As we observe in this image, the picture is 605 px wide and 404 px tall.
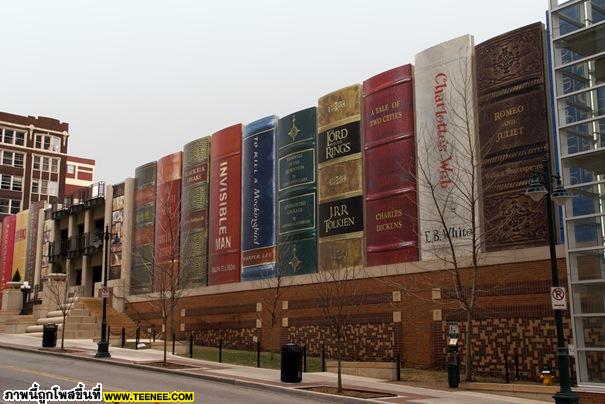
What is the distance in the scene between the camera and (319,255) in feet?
104

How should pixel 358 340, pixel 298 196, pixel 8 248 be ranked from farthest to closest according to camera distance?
pixel 8 248
pixel 298 196
pixel 358 340

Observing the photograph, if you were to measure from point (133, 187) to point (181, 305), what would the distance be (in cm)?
1080

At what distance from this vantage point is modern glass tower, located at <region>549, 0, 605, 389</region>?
1752cm

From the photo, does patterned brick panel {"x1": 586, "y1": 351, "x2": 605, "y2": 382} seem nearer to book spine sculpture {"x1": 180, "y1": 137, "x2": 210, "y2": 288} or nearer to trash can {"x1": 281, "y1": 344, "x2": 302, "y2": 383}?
trash can {"x1": 281, "y1": 344, "x2": 302, "y2": 383}

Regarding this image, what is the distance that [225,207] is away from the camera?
38.2 m

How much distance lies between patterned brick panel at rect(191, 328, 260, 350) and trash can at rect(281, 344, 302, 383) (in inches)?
474

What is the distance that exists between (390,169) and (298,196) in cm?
635

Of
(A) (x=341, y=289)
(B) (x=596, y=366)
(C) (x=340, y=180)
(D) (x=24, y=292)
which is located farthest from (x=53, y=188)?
(B) (x=596, y=366)

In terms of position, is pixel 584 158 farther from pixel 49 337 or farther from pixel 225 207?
pixel 49 337

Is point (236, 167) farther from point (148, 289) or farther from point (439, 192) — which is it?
point (439, 192)

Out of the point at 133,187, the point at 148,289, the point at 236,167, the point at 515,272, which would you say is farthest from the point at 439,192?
the point at 133,187

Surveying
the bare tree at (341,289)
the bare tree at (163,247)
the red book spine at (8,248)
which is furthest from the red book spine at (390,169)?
the red book spine at (8,248)

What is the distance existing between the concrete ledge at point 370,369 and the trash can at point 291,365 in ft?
11.0

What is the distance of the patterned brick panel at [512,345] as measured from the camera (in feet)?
70.4
